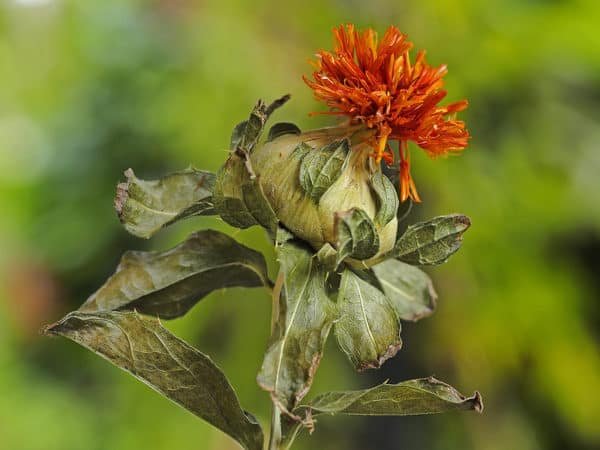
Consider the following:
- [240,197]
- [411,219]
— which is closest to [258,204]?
[240,197]

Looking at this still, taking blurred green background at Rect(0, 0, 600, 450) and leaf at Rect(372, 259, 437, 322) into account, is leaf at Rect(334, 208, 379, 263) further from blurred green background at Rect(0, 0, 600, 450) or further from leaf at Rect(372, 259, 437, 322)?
blurred green background at Rect(0, 0, 600, 450)

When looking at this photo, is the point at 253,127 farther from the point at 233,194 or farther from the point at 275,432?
the point at 275,432

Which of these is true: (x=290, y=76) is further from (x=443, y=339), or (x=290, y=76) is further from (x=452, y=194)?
(x=443, y=339)

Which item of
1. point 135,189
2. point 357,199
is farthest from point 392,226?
point 135,189

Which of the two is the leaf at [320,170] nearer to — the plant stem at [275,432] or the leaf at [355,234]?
the leaf at [355,234]

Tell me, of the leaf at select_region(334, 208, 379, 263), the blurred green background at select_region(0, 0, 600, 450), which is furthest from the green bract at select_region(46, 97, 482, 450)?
the blurred green background at select_region(0, 0, 600, 450)

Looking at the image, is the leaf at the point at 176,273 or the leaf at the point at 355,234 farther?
the leaf at the point at 176,273

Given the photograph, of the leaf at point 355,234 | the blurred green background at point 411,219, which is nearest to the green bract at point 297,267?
the leaf at point 355,234
